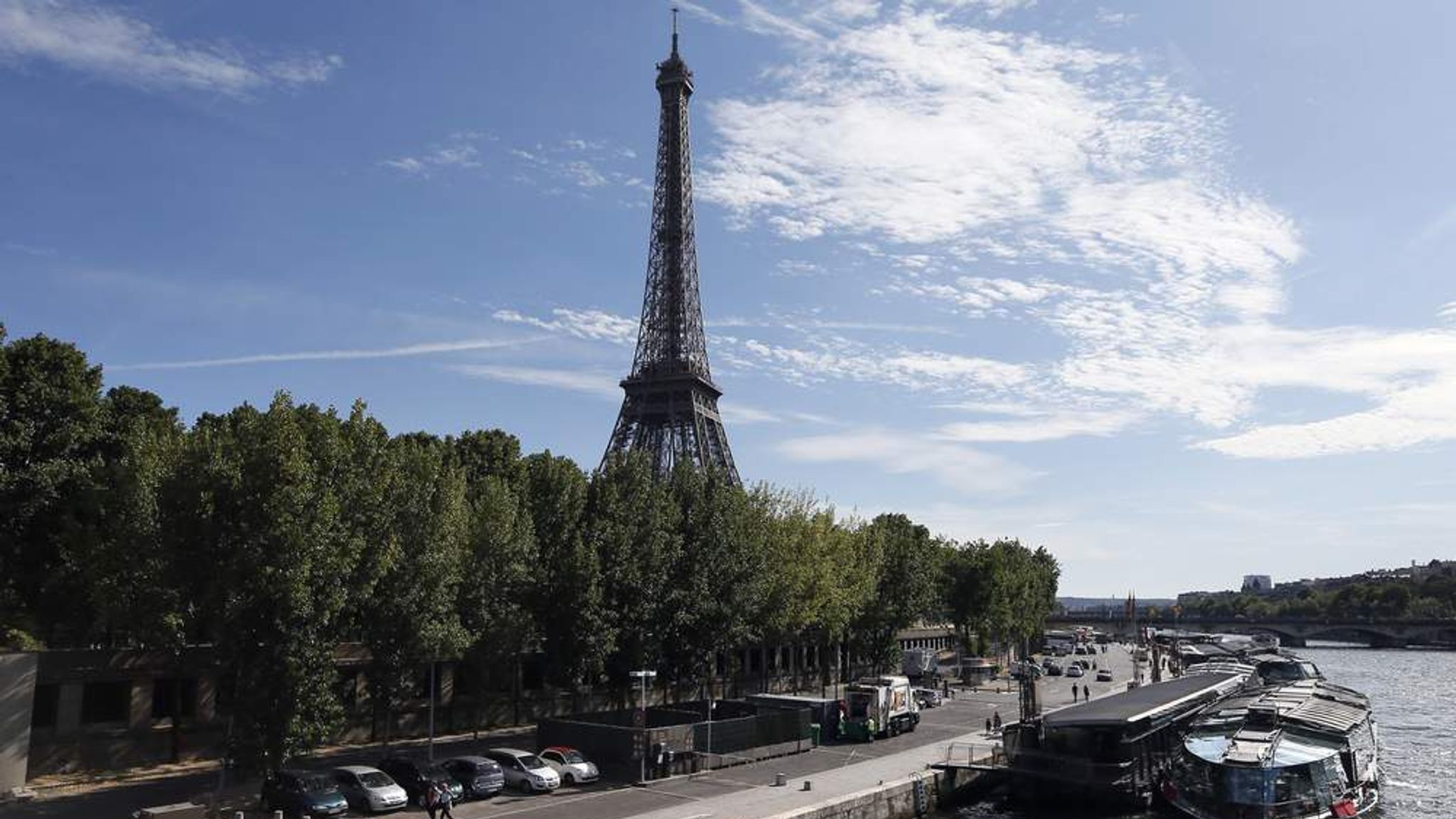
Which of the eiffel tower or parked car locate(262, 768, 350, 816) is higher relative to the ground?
the eiffel tower

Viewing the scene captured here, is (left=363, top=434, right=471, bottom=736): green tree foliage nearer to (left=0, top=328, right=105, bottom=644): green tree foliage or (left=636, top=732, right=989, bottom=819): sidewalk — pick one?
(left=636, top=732, right=989, bottom=819): sidewalk

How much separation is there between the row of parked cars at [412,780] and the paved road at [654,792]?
570 millimetres

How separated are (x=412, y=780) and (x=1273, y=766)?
3468 cm

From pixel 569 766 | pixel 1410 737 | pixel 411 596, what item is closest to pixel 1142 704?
pixel 569 766

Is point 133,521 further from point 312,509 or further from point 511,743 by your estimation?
point 511,743

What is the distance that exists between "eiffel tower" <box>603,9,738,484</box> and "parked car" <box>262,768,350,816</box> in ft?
249

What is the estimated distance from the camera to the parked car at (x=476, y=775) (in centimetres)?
3794

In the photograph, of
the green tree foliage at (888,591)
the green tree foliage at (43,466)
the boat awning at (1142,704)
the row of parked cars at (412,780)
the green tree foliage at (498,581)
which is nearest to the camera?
the row of parked cars at (412,780)

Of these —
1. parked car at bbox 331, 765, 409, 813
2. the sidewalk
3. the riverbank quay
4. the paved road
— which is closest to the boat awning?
the sidewalk

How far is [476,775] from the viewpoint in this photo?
125 ft

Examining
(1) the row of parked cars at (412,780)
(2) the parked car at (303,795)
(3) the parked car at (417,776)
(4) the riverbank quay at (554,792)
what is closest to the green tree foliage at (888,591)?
(4) the riverbank quay at (554,792)

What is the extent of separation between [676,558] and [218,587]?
26.5m

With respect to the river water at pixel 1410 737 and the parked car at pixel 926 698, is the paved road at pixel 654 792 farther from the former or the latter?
the parked car at pixel 926 698

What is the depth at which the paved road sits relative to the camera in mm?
35188
